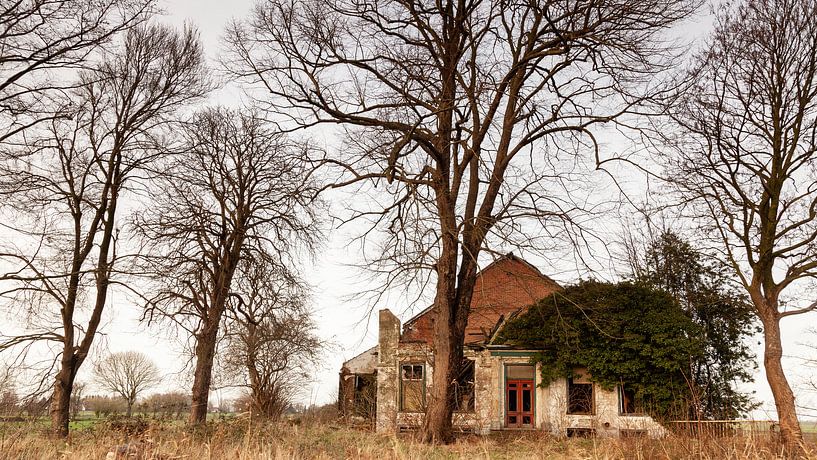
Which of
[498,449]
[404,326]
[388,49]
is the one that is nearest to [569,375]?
[404,326]

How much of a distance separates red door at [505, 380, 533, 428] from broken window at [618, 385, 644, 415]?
3250mm

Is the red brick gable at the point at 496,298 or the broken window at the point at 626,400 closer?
the broken window at the point at 626,400

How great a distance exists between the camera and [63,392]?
1644 cm

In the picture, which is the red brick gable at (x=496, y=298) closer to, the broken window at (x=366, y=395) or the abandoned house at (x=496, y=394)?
the abandoned house at (x=496, y=394)

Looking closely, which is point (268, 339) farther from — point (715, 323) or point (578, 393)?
point (715, 323)

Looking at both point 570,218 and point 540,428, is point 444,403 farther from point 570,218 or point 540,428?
point 540,428

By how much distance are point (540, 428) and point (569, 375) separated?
7.24ft

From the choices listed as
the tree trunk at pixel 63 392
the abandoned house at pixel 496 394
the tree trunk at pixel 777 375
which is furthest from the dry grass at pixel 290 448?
the abandoned house at pixel 496 394

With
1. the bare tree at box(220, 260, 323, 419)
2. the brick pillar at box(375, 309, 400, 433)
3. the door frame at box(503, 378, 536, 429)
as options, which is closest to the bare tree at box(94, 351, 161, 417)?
the bare tree at box(220, 260, 323, 419)

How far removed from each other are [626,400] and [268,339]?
1279cm

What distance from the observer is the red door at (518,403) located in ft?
84.5

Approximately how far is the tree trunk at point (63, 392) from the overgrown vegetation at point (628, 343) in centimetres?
1392

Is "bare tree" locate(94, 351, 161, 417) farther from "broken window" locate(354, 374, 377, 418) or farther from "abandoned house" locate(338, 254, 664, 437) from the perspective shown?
"abandoned house" locate(338, 254, 664, 437)

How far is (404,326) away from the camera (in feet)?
97.8
